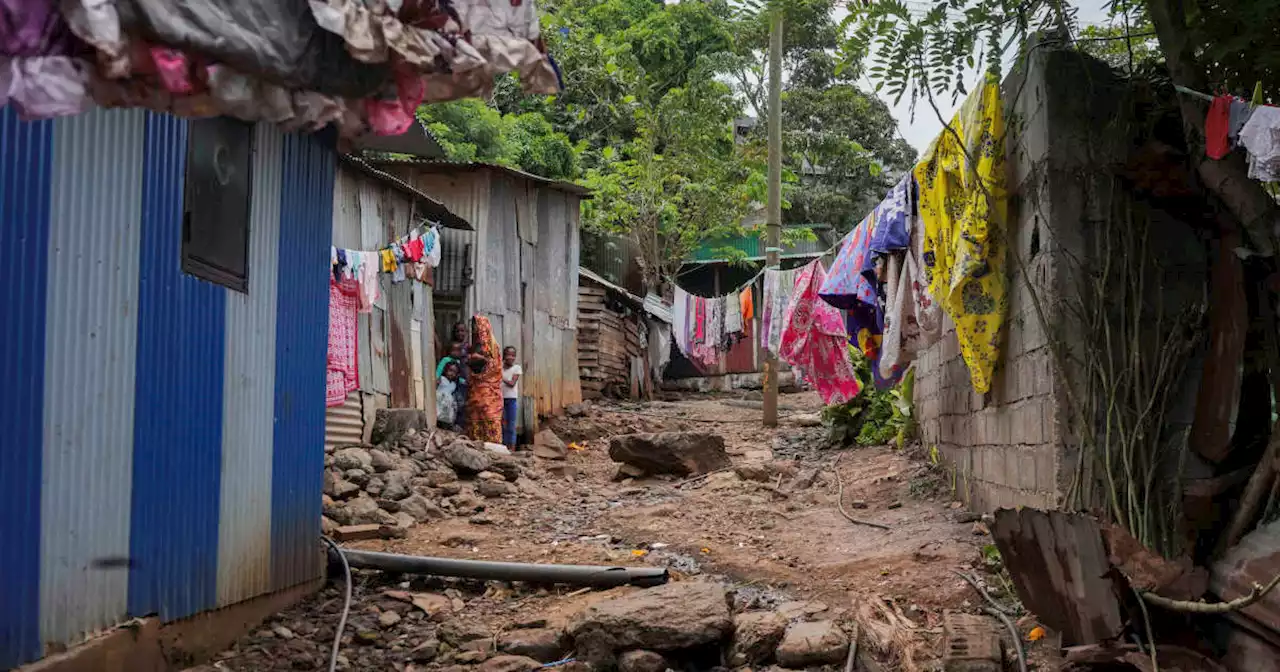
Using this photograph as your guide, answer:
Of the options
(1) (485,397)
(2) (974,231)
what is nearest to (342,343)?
(1) (485,397)

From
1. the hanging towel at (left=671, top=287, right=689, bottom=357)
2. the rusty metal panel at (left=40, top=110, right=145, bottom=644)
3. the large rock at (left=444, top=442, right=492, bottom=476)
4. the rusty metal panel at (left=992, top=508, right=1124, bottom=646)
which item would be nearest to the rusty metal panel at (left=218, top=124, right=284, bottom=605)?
the rusty metal panel at (left=40, top=110, right=145, bottom=644)

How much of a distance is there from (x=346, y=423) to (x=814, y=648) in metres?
6.29

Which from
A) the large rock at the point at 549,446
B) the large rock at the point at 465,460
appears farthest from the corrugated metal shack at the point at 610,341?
the large rock at the point at 465,460

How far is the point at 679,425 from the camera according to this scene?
52.0 feet

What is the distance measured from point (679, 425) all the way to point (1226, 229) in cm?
1187

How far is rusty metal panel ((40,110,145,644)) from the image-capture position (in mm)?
Answer: 3277

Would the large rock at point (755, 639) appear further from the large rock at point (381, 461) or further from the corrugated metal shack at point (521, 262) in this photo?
the corrugated metal shack at point (521, 262)

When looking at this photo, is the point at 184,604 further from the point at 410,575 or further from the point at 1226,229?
the point at 1226,229

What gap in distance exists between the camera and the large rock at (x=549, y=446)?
508 inches

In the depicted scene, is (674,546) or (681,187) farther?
(681,187)

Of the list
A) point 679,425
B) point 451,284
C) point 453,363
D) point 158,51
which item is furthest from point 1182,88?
point 679,425

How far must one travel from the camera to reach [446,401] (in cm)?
1209

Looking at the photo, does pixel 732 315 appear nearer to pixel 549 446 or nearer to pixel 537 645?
pixel 549 446

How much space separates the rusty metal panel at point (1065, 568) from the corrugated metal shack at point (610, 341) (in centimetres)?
1444
